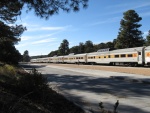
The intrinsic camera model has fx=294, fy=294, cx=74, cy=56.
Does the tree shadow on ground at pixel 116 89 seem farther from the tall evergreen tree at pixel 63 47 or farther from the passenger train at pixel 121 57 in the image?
the tall evergreen tree at pixel 63 47

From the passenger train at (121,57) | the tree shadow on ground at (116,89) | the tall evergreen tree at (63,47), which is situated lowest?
the tree shadow on ground at (116,89)

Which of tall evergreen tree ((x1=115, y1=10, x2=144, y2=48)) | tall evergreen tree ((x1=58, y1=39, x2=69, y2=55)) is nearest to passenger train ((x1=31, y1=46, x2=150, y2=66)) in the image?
tall evergreen tree ((x1=115, y1=10, x2=144, y2=48))

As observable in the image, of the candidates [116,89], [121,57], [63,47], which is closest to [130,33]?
[121,57]

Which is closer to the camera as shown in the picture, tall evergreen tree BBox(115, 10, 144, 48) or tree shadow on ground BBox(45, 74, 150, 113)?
tree shadow on ground BBox(45, 74, 150, 113)

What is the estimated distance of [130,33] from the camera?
8831 centimetres

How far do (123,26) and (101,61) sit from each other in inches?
1340

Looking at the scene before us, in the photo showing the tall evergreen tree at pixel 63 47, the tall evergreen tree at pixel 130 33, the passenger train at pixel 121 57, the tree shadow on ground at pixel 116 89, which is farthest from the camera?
the tall evergreen tree at pixel 63 47

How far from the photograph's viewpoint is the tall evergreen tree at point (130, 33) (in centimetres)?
8706

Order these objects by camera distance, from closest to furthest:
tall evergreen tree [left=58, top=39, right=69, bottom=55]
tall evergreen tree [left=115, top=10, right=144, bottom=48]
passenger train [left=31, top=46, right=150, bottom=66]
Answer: passenger train [left=31, top=46, right=150, bottom=66]
tall evergreen tree [left=115, top=10, right=144, bottom=48]
tall evergreen tree [left=58, top=39, right=69, bottom=55]

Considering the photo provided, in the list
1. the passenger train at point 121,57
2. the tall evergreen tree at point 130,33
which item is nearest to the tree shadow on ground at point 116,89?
the passenger train at point 121,57

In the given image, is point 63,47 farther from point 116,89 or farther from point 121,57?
point 116,89

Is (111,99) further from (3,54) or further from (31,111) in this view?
(3,54)

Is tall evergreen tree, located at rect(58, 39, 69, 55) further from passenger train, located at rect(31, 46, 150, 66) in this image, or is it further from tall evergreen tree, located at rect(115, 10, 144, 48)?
passenger train, located at rect(31, 46, 150, 66)

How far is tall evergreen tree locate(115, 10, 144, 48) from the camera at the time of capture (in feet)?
286
